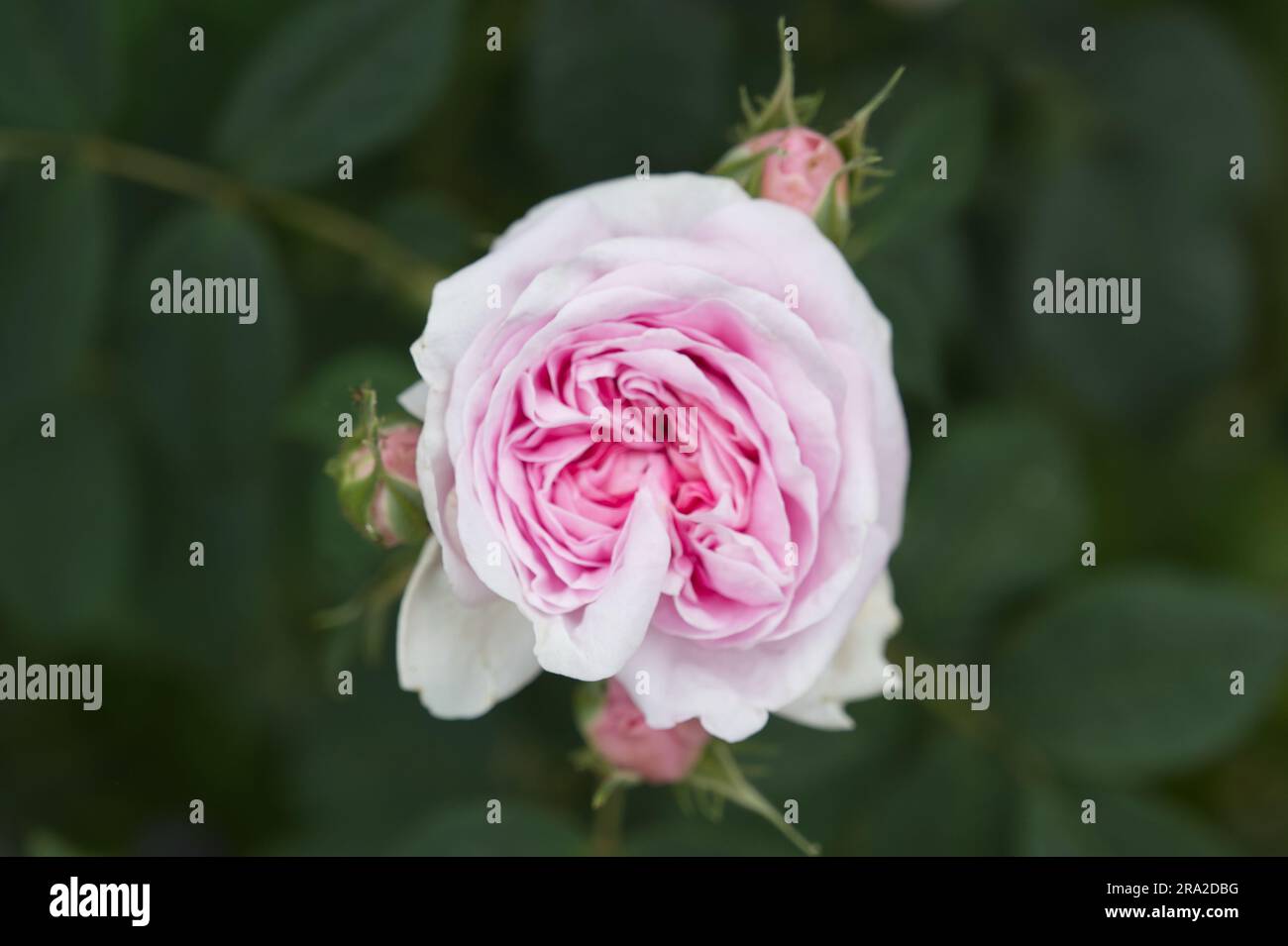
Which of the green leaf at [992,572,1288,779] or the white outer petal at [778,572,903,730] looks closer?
the white outer petal at [778,572,903,730]

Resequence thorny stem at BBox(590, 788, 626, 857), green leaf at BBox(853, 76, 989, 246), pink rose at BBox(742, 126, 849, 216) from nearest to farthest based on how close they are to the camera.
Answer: pink rose at BBox(742, 126, 849, 216)
green leaf at BBox(853, 76, 989, 246)
thorny stem at BBox(590, 788, 626, 857)

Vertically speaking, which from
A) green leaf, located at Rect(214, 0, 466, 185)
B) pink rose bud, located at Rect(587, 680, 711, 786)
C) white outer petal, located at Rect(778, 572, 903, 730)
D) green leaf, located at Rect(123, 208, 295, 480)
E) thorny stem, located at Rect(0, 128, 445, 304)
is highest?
green leaf, located at Rect(214, 0, 466, 185)

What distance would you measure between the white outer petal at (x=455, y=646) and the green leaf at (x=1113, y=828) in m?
0.90

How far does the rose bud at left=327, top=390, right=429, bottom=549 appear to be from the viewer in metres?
1.09

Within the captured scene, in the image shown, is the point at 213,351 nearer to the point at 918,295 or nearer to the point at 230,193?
the point at 230,193

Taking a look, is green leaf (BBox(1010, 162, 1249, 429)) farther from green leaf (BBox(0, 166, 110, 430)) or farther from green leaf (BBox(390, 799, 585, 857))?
green leaf (BBox(0, 166, 110, 430))

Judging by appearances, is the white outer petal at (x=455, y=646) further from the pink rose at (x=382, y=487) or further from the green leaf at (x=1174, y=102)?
the green leaf at (x=1174, y=102)

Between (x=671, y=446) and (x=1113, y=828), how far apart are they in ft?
3.44

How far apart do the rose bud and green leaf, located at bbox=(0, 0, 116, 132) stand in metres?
0.70

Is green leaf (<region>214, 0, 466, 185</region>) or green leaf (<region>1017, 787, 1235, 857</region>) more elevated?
green leaf (<region>214, 0, 466, 185</region>)

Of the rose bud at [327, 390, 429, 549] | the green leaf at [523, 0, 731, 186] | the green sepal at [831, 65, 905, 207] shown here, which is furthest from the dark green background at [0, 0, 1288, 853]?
the rose bud at [327, 390, 429, 549]

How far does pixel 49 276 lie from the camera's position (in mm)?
1493

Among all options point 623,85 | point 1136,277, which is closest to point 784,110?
point 623,85
